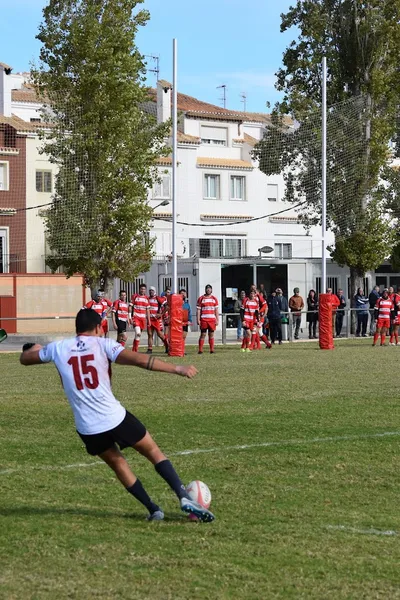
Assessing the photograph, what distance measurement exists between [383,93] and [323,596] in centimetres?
3822

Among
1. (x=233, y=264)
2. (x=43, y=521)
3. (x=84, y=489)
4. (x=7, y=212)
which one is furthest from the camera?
(x=7, y=212)

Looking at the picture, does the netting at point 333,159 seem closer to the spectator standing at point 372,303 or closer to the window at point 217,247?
the spectator standing at point 372,303

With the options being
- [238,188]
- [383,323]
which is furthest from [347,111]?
[238,188]

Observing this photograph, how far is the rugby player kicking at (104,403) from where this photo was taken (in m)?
7.80

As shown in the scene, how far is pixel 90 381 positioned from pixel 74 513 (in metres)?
1.13

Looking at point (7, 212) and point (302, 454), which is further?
point (7, 212)

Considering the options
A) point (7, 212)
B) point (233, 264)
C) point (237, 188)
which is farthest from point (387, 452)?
point (237, 188)

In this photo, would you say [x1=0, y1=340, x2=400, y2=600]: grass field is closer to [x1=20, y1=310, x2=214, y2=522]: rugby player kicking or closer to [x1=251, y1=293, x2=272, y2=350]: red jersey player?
[x1=20, y1=310, x2=214, y2=522]: rugby player kicking

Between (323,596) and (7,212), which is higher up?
(7,212)

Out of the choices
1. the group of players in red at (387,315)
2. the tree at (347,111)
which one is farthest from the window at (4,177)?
the group of players in red at (387,315)

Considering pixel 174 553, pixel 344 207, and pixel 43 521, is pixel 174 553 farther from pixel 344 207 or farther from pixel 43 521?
pixel 344 207

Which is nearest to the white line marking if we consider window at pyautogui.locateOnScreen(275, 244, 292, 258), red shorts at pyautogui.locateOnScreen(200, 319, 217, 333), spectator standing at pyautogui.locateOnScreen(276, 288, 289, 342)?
red shorts at pyautogui.locateOnScreen(200, 319, 217, 333)

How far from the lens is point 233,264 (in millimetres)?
49906

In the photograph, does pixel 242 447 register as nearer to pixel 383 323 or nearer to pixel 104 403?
pixel 104 403
